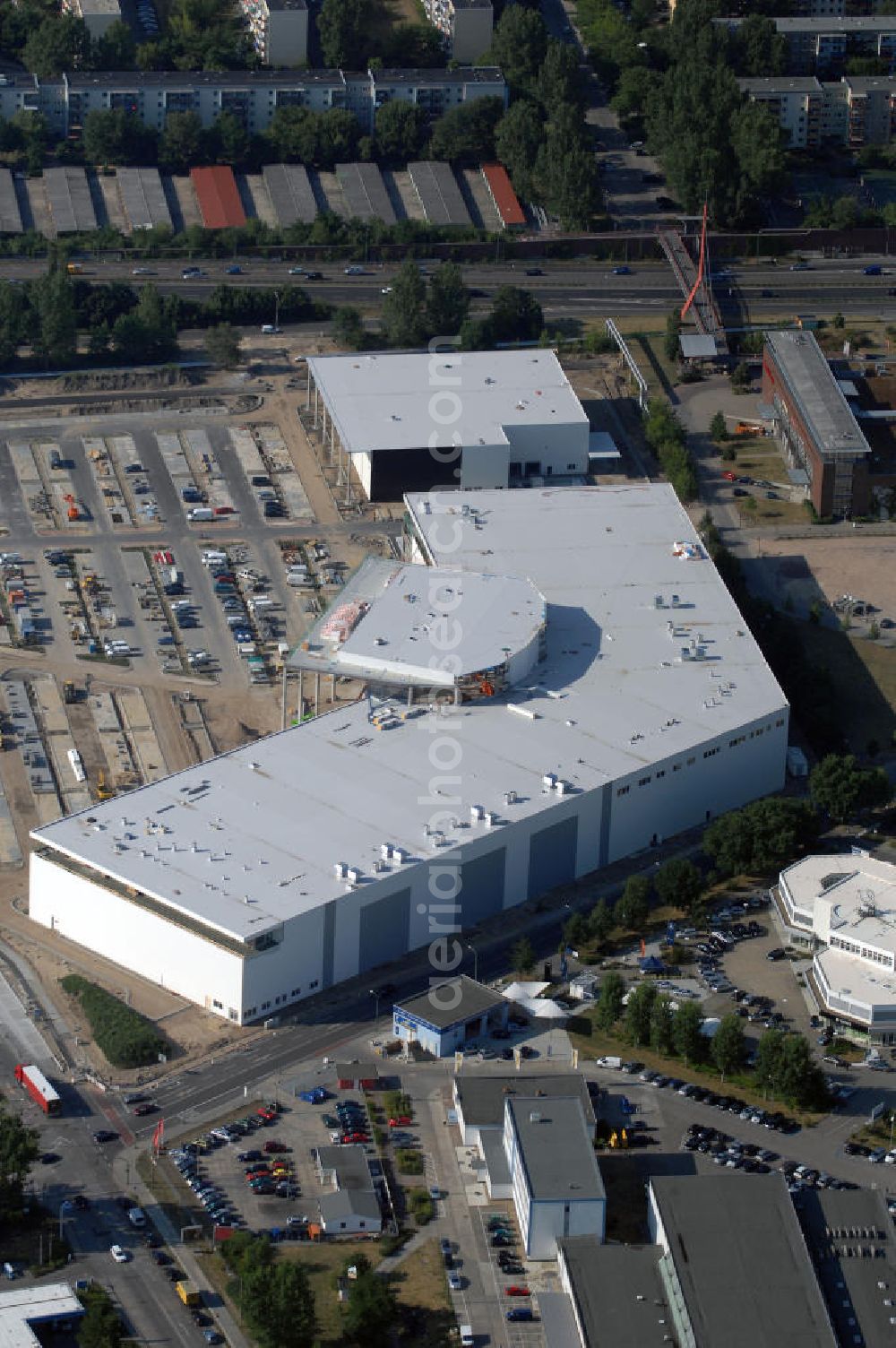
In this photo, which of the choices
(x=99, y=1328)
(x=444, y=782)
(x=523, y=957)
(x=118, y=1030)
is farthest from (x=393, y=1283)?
(x=444, y=782)

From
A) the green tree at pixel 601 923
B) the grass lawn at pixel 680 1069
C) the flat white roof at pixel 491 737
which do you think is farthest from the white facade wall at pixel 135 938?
the green tree at pixel 601 923

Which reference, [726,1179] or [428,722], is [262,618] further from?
[726,1179]

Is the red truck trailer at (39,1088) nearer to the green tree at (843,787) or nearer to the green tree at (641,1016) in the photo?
the green tree at (641,1016)

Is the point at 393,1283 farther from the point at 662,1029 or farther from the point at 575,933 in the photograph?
the point at 575,933

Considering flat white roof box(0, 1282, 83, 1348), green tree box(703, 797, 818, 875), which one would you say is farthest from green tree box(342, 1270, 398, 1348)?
green tree box(703, 797, 818, 875)

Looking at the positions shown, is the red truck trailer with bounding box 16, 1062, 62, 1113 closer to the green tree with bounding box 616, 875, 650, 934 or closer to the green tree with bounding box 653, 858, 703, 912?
the green tree with bounding box 616, 875, 650, 934

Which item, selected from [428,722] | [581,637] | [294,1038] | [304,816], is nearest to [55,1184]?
[294,1038]
